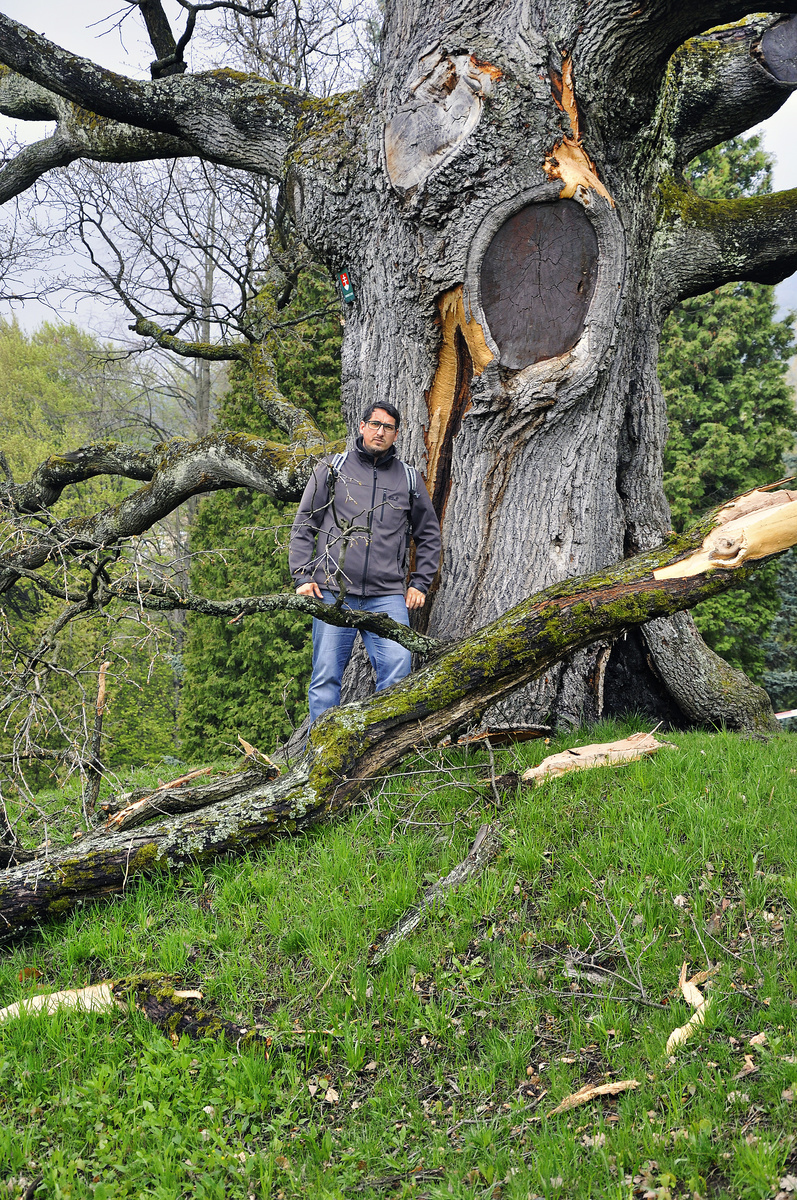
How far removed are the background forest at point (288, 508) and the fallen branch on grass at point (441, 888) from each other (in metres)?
Answer: 1.43

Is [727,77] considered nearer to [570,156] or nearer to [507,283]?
[570,156]

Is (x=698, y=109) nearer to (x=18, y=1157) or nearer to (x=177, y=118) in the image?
(x=177, y=118)

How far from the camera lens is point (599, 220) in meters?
4.44

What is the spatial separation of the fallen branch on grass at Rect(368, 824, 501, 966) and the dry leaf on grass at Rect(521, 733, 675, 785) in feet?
1.56

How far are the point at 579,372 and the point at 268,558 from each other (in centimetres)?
752

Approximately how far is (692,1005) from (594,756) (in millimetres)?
1518

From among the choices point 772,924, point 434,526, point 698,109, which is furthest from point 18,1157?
point 698,109

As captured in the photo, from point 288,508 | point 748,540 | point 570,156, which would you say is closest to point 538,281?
point 570,156

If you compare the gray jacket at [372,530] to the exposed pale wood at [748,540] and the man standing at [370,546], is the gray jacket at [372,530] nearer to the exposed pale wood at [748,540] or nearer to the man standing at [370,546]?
the man standing at [370,546]

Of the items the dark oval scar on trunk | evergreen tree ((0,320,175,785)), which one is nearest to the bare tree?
the dark oval scar on trunk

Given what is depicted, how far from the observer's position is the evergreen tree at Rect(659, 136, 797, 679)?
1477cm

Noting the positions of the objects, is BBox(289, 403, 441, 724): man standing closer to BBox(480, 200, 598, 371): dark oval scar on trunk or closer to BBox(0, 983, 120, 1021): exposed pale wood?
BBox(480, 200, 598, 371): dark oval scar on trunk

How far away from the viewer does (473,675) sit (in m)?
3.64

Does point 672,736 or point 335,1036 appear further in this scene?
point 672,736
